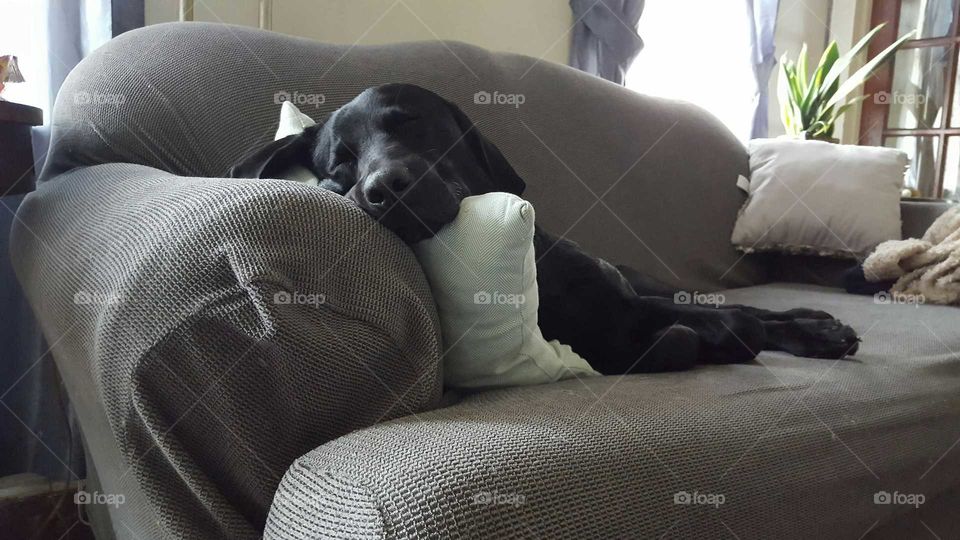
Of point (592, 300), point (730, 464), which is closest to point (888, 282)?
point (592, 300)

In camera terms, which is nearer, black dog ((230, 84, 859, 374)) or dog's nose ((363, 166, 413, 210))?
dog's nose ((363, 166, 413, 210))

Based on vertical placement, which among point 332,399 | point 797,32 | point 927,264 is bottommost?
point 927,264

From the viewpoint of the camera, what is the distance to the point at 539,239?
1.12 m

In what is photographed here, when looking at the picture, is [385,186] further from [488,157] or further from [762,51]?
[762,51]

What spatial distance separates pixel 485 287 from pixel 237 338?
11.6 inches

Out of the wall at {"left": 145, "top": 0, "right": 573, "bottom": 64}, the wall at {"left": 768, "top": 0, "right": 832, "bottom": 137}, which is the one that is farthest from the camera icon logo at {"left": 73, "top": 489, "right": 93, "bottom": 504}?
the wall at {"left": 768, "top": 0, "right": 832, "bottom": 137}

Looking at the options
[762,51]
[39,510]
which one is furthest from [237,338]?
[762,51]

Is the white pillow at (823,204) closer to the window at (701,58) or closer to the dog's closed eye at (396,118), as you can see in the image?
the window at (701,58)

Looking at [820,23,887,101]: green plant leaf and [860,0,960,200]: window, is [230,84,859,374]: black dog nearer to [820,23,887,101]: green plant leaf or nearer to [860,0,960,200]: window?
[820,23,887,101]: green plant leaf

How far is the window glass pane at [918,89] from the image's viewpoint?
372 centimetres

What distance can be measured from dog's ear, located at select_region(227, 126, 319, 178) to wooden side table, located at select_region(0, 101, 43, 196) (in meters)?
0.33

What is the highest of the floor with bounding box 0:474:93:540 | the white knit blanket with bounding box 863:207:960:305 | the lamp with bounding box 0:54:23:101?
the lamp with bounding box 0:54:23:101

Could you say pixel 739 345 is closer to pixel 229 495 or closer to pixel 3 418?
pixel 229 495

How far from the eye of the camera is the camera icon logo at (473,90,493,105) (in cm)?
166
